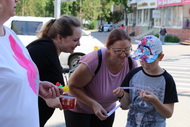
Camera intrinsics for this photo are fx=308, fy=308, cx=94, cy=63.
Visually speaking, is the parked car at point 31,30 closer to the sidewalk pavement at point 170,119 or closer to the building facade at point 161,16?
the sidewalk pavement at point 170,119

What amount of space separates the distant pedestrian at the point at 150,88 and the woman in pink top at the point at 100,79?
0.72 ft

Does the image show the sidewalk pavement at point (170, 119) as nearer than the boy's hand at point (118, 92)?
No

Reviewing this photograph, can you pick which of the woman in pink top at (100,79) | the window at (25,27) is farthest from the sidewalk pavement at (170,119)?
the window at (25,27)

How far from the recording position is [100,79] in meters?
3.02

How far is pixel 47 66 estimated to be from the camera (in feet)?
8.56

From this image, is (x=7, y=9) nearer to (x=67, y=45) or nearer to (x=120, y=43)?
(x=67, y=45)

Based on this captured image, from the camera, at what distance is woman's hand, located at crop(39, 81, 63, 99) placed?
87.9 inches

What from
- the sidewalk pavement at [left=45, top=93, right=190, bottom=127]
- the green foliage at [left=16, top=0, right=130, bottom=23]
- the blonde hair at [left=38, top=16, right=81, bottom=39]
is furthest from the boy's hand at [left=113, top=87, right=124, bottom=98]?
the green foliage at [left=16, top=0, right=130, bottom=23]

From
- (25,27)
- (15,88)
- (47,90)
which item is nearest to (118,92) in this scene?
(47,90)

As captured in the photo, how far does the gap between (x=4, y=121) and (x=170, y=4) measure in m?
33.1

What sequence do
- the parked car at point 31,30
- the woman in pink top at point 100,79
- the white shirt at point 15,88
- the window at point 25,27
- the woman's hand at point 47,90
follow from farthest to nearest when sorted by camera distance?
1. the window at point 25,27
2. the parked car at point 31,30
3. the woman in pink top at point 100,79
4. the woman's hand at point 47,90
5. the white shirt at point 15,88

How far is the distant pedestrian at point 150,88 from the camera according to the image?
8.72 ft

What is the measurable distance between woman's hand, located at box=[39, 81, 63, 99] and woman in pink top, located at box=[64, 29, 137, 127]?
2.24 ft

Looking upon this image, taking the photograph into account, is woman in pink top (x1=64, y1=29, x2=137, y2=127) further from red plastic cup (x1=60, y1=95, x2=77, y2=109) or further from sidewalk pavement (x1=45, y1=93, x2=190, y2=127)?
sidewalk pavement (x1=45, y1=93, x2=190, y2=127)
